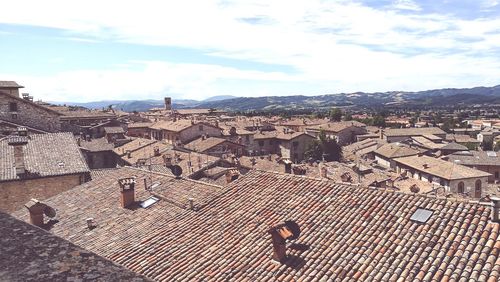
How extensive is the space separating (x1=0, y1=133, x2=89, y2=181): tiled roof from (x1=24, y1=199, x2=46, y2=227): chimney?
471 centimetres

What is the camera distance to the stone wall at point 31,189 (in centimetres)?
1944

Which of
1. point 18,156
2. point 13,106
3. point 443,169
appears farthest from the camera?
point 443,169

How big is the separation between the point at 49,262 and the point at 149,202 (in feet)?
47.0

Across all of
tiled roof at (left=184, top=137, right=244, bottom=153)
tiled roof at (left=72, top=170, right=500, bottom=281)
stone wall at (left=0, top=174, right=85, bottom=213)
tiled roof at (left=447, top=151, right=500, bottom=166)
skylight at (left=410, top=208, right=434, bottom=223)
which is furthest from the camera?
tiled roof at (left=447, top=151, right=500, bottom=166)

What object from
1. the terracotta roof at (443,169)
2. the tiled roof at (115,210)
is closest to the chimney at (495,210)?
the tiled roof at (115,210)

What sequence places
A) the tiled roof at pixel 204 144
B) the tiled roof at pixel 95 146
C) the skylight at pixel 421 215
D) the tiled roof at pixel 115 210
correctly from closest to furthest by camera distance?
the skylight at pixel 421 215 < the tiled roof at pixel 115 210 < the tiled roof at pixel 95 146 < the tiled roof at pixel 204 144

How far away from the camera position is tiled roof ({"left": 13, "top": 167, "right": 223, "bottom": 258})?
47.0 feet

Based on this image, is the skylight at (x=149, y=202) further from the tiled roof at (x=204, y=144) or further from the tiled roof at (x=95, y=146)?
the tiled roof at (x=204, y=144)

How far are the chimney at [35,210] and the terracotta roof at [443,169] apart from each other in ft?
146

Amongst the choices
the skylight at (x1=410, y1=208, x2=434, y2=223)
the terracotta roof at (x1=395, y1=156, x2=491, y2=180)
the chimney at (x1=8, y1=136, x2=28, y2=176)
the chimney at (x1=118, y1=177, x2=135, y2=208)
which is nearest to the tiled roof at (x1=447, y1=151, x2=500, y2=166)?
the terracotta roof at (x1=395, y1=156, x2=491, y2=180)

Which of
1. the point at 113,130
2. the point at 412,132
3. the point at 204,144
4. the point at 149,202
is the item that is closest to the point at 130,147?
the point at 204,144

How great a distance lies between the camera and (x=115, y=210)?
17.1 metres

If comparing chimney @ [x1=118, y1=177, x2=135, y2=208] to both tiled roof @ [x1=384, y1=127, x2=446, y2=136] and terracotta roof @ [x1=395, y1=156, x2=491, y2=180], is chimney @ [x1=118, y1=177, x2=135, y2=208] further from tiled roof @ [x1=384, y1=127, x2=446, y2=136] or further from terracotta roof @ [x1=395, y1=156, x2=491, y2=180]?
tiled roof @ [x1=384, y1=127, x2=446, y2=136]

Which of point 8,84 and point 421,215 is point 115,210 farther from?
point 8,84
